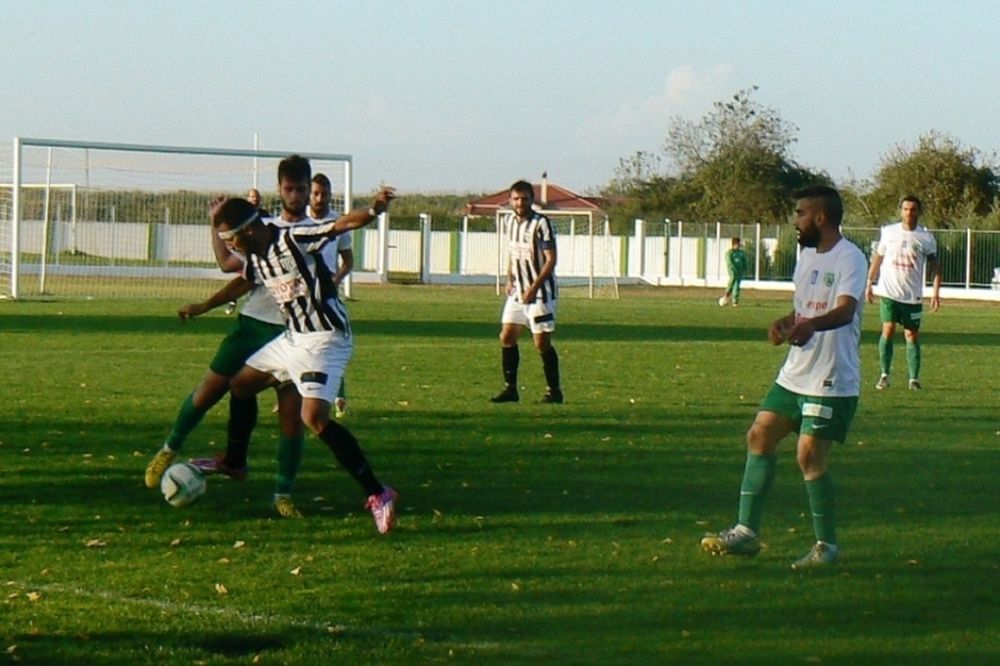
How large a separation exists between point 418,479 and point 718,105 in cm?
7585

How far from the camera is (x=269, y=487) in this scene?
10.6m

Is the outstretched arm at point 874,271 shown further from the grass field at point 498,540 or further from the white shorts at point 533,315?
the white shorts at point 533,315

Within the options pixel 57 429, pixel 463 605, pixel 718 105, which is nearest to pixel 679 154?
pixel 718 105

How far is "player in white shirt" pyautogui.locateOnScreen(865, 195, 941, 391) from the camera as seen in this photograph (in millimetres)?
18297

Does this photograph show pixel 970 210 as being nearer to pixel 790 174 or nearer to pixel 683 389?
pixel 790 174

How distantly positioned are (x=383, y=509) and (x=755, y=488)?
6.03ft

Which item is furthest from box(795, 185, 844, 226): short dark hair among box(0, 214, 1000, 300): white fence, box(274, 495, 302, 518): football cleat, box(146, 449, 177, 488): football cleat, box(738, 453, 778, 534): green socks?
box(0, 214, 1000, 300): white fence

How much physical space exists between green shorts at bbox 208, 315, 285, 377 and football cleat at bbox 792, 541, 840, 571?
3.38 metres

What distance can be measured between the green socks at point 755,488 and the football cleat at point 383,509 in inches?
67.8

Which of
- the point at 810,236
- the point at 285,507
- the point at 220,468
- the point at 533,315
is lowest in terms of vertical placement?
the point at 285,507

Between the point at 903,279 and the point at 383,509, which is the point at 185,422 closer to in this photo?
the point at 383,509

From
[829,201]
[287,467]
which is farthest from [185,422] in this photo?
[829,201]

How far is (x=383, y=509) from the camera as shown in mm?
9148

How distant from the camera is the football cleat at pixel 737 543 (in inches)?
340
